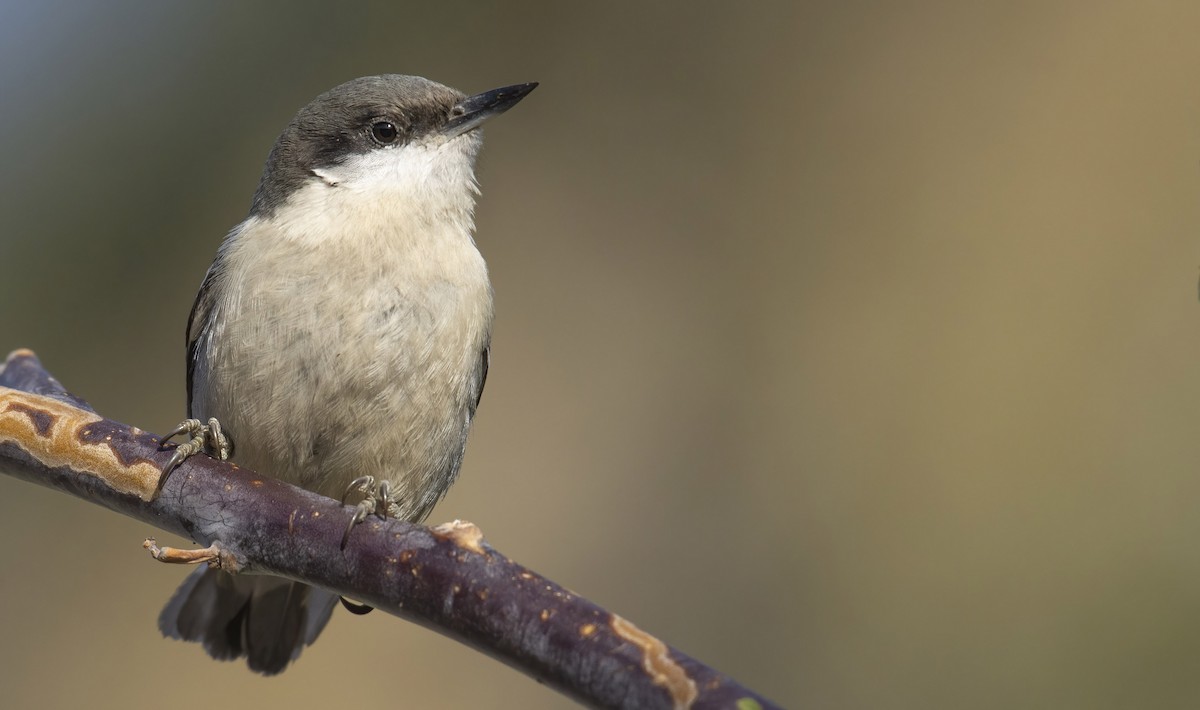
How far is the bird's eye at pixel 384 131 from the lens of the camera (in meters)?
4.26

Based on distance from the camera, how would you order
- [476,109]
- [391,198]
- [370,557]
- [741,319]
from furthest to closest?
[741,319], [476,109], [391,198], [370,557]

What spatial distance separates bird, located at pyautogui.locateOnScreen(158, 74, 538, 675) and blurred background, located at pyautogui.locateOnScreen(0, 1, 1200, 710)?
3065mm

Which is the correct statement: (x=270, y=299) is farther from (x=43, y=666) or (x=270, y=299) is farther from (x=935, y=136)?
(x=935, y=136)

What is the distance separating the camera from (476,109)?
4.39 meters

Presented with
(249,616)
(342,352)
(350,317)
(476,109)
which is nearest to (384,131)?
(476,109)

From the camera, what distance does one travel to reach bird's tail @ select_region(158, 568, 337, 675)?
4.41m

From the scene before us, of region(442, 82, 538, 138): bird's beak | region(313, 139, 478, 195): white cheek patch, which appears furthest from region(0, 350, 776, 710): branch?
region(442, 82, 538, 138): bird's beak

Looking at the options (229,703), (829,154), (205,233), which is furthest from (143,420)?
(829,154)

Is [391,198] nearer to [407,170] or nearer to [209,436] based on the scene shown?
[407,170]

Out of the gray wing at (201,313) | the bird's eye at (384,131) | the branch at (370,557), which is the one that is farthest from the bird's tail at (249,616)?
the bird's eye at (384,131)

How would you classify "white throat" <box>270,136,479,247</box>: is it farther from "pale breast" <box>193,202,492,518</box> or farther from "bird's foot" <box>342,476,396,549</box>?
"bird's foot" <box>342,476,396,549</box>

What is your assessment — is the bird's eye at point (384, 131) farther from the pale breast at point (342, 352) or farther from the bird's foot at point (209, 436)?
the bird's foot at point (209, 436)

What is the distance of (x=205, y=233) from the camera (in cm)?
765

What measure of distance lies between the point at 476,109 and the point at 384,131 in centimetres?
37
